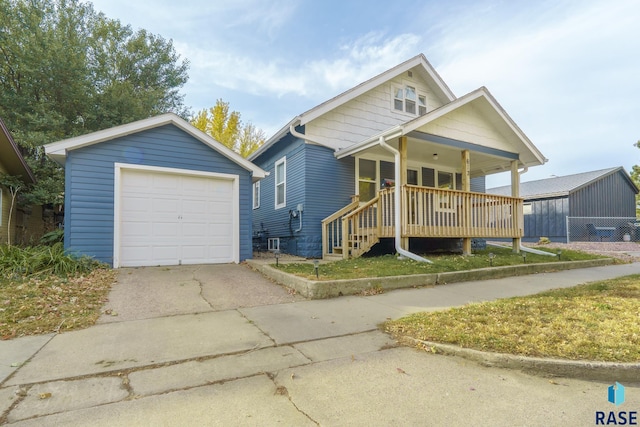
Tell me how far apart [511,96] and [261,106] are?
52.3 feet

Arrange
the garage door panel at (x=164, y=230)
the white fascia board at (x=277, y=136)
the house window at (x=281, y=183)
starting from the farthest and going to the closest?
the house window at (x=281, y=183) → the white fascia board at (x=277, y=136) → the garage door panel at (x=164, y=230)

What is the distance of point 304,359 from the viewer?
3.10 meters

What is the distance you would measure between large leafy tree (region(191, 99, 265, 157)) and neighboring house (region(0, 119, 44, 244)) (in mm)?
11780

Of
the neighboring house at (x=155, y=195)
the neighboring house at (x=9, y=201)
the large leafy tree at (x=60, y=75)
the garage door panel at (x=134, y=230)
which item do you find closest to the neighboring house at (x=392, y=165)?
the neighboring house at (x=155, y=195)

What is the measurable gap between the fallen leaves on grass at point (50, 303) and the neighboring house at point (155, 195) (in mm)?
1441

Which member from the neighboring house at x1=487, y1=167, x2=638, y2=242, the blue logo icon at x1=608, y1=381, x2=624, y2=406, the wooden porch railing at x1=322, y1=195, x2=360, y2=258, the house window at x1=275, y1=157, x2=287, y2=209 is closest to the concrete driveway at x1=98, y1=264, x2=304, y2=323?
the wooden porch railing at x1=322, y1=195, x2=360, y2=258

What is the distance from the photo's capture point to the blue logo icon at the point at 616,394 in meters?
2.39

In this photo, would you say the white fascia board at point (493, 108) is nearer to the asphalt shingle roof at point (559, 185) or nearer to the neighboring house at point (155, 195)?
the neighboring house at point (155, 195)

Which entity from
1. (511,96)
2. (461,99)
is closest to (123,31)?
(461,99)

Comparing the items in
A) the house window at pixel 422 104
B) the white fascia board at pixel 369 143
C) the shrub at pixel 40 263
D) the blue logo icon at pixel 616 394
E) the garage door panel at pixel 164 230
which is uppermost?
the house window at pixel 422 104

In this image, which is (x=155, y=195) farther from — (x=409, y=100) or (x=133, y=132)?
(x=409, y=100)

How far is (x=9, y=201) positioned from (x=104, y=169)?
595 cm

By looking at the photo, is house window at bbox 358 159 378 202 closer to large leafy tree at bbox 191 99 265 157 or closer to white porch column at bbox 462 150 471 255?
white porch column at bbox 462 150 471 255

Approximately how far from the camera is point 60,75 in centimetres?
1327
